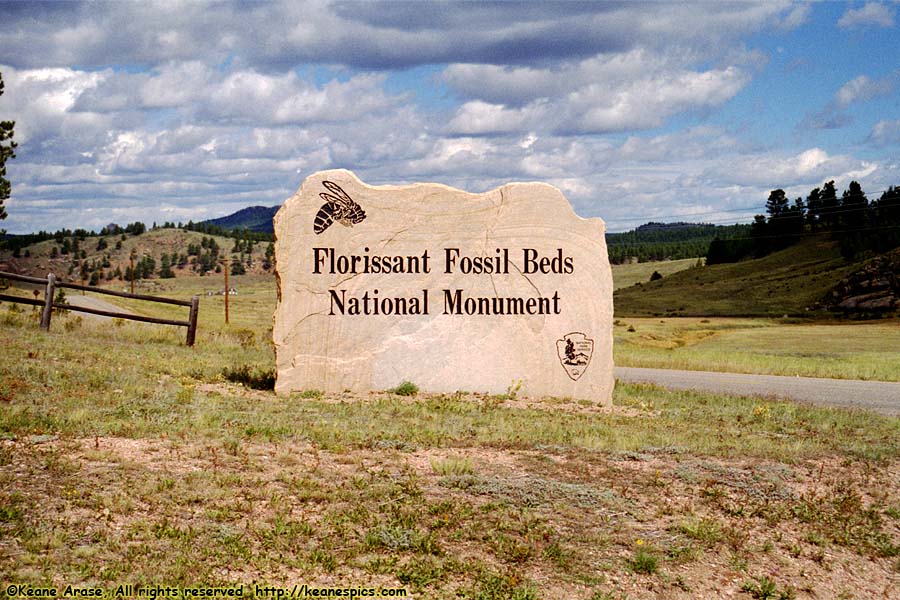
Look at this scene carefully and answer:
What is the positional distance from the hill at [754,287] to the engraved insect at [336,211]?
67267mm

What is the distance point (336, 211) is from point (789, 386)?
12.3 m

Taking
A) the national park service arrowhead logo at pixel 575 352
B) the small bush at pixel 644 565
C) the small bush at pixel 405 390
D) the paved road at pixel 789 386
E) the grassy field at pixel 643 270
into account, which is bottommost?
the small bush at pixel 644 565

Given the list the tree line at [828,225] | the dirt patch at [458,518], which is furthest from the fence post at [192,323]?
the tree line at [828,225]

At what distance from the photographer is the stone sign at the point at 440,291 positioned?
50.0ft

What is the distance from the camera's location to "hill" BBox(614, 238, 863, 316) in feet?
270

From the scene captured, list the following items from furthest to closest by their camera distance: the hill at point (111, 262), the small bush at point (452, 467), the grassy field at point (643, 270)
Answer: the hill at point (111, 262)
the grassy field at point (643, 270)
the small bush at point (452, 467)

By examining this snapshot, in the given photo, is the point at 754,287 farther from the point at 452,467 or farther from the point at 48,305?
the point at 452,467

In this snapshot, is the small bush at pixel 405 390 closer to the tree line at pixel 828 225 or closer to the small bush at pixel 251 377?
the small bush at pixel 251 377

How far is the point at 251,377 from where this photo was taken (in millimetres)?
16609

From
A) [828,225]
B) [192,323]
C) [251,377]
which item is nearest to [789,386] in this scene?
[251,377]

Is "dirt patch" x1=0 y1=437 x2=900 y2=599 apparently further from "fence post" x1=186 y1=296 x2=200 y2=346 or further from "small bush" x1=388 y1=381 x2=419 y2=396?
"fence post" x1=186 y1=296 x2=200 y2=346

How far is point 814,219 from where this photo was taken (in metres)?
113

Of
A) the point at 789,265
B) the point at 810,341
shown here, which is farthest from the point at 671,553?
the point at 789,265

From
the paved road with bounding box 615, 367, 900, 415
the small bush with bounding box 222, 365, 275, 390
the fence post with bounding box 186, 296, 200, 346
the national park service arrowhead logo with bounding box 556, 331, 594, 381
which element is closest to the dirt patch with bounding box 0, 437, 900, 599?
the national park service arrowhead logo with bounding box 556, 331, 594, 381
